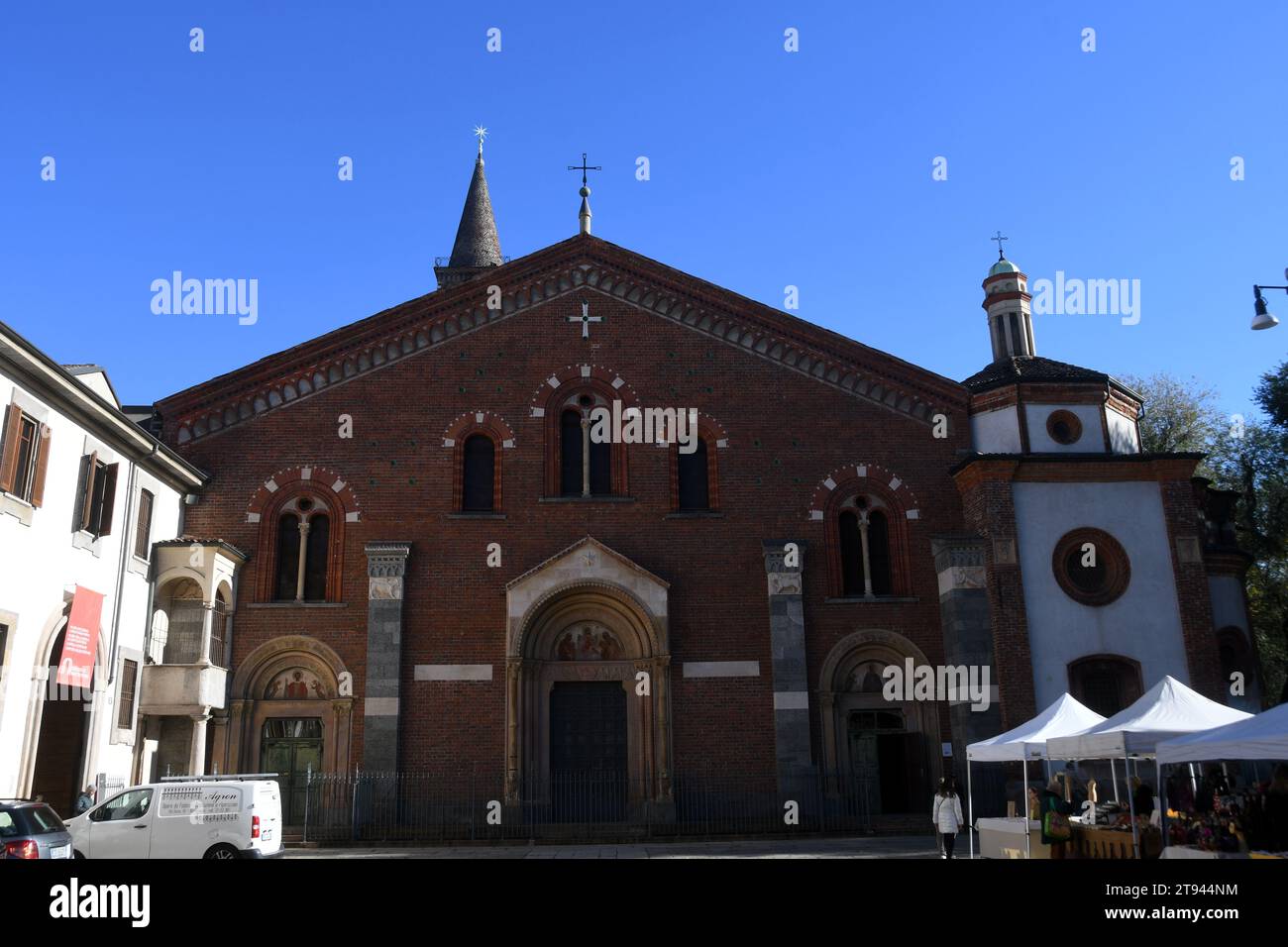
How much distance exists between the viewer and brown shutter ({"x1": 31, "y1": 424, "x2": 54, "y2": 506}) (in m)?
18.0

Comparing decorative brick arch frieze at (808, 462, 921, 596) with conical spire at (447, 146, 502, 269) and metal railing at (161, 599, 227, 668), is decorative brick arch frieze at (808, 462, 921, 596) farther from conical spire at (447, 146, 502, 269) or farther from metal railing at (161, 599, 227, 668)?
conical spire at (447, 146, 502, 269)

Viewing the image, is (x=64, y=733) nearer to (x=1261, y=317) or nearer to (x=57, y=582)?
(x=57, y=582)

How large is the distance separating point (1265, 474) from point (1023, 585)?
19.7m

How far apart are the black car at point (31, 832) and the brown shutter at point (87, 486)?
307 inches

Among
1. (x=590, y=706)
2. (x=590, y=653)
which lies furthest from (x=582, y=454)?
(x=590, y=706)

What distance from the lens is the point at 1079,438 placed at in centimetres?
2500

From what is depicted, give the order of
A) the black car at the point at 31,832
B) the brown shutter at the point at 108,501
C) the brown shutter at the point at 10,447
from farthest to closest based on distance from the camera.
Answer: the brown shutter at the point at 108,501 → the brown shutter at the point at 10,447 → the black car at the point at 31,832

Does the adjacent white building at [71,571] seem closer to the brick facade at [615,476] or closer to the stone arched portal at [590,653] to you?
the brick facade at [615,476]

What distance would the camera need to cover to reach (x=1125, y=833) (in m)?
14.3

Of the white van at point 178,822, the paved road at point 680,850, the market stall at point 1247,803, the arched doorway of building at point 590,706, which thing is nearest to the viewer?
the market stall at point 1247,803

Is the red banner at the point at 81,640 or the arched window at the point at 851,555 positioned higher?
the arched window at the point at 851,555

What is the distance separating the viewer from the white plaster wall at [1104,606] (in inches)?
909

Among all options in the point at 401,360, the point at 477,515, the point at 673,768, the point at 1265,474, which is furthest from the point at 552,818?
the point at 1265,474

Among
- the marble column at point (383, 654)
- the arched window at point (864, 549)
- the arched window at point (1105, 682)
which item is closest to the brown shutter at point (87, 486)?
the marble column at point (383, 654)
